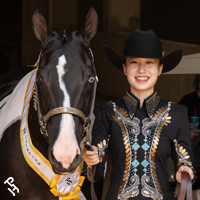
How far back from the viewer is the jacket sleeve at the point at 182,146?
1.67 meters

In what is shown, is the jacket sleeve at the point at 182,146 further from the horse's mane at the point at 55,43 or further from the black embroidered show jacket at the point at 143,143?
the horse's mane at the point at 55,43

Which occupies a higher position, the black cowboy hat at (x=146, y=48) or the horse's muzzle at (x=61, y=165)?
the black cowboy hat at (x=146, y=48)

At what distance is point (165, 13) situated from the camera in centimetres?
1280

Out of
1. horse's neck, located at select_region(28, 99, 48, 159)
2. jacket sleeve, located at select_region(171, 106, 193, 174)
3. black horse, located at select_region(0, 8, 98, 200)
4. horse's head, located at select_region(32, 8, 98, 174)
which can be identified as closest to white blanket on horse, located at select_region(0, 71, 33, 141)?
black horse, located at select_region(0, 8, 98, 200)

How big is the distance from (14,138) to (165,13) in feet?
39.2

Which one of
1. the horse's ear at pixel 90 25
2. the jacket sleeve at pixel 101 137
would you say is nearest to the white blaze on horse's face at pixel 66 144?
the jacket sleeve at pixel 101 137

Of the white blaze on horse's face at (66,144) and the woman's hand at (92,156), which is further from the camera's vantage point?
the woman's hand at (92,156)

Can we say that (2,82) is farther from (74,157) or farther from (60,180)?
(74,157)

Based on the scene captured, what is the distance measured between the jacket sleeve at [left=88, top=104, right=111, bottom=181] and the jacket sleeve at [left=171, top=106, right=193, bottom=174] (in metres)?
0.38

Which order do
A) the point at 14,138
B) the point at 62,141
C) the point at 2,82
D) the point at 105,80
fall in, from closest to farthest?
the point at 62,141 → the point at 14,138 → the point at 2,82 → the point at 105,80

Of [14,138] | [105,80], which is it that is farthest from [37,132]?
[105,80]

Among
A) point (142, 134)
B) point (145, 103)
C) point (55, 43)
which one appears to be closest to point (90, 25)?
point (55, 43)

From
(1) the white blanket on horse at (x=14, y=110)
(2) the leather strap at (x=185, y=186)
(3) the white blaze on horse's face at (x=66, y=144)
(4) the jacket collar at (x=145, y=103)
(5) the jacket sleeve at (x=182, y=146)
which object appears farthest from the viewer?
(1) the white blanket on horse at (x=14, y=110)

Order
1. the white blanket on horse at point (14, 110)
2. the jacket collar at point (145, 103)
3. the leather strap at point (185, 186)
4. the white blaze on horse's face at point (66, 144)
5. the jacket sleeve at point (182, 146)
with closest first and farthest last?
the white blaze on horse's face at point (66, 144) < the leather strap at point (185, 186) < the jacket sleeve at point (182, 146) < the jacket collar at point (145, 103) < the white blanket on horse at point (14, 110)
